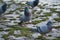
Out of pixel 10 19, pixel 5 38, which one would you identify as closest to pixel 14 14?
pixel 10 19

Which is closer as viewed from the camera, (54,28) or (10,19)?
(54,28)

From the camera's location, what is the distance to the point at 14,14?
748cm

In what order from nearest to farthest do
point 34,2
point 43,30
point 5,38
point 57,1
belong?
1. point 43,30
2. point 5,38
3. point 34,2
4. point 57,1

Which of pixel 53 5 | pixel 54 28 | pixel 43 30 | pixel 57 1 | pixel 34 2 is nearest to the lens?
pixel 43 30

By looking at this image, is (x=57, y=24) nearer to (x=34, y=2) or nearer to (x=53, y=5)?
(x=34, y=2)

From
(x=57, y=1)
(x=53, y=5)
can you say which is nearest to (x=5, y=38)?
(x=53, y=5)

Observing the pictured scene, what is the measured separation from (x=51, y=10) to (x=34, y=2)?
2.22 ft

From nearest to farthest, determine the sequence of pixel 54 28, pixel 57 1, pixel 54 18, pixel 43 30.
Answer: pixel 43 30 → pixel 54 28 → pixel 54 18 → pixel 57 1

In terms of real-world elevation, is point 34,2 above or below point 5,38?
above

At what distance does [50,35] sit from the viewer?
5406 mm

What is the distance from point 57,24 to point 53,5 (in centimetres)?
237

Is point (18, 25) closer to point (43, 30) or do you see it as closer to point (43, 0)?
point (43, 30)

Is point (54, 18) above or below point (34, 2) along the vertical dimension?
below

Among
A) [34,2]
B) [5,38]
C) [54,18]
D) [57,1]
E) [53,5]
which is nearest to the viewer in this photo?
[5,38]
